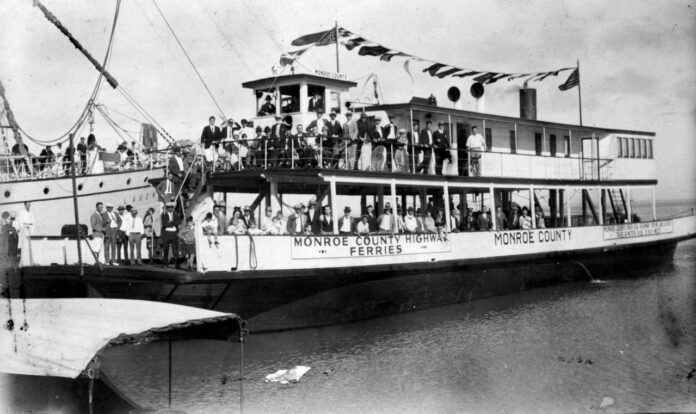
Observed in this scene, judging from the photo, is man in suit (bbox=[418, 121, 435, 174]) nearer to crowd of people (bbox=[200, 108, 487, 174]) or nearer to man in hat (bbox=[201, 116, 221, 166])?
crowd of people (bbox=[200, 108, 487, 174])

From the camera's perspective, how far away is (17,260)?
14.4m

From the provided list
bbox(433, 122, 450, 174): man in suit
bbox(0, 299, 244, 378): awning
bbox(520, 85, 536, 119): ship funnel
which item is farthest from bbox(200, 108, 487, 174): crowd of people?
bbox(520, 85, 536, 119): ship funnel

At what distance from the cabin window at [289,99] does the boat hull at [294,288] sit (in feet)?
17.0

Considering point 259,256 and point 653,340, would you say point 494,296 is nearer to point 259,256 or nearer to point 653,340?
point 653,340

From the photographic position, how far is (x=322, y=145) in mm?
15352

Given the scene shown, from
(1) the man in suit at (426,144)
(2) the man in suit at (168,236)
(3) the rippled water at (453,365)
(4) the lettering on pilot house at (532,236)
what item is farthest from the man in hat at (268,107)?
(4) the lettering on pilot house at (532,236)

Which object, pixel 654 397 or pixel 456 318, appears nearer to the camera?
pixel 654 397

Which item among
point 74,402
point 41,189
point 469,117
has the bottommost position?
point 74,402

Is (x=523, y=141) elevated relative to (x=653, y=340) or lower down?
elevated

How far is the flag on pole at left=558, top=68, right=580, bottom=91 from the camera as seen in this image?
24547mm

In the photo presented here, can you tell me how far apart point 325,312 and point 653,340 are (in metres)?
6.87

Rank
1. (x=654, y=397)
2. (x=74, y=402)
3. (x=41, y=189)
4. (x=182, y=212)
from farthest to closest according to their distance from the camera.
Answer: (x=41, y=189)
(x=182, y=212)
(x=654, y=397)
(x=74, y=402)

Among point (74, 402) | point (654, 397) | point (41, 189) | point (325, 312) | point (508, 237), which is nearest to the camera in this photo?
point (74, 402)

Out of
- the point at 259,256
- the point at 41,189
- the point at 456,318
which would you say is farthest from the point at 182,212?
the point at 41,189
